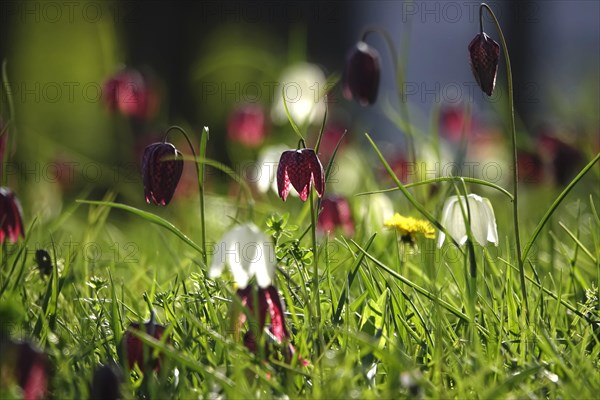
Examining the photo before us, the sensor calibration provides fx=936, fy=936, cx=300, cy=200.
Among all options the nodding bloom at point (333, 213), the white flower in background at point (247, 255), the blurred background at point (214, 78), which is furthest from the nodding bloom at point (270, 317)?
the blurred background at point (214, 78)

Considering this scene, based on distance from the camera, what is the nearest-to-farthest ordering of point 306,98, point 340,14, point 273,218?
point 273,218 < point 306,98 < point 340,14

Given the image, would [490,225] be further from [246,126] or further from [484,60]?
[246,126]

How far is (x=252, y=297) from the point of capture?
1113mm

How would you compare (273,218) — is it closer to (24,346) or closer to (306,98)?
(24,346)

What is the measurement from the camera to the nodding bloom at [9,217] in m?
1.54

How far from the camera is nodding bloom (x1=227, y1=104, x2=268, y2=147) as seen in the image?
3145 millimetres

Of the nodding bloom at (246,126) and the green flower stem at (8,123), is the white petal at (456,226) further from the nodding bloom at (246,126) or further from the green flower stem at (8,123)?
the nodding bloom at (246,126)

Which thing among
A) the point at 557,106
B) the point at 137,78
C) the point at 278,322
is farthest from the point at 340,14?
the point at 278,322

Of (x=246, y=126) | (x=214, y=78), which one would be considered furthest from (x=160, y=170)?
(x=214, y=78)

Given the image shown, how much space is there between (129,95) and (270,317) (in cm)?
199

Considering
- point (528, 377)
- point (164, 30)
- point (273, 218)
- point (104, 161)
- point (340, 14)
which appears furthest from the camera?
point (340, 14)

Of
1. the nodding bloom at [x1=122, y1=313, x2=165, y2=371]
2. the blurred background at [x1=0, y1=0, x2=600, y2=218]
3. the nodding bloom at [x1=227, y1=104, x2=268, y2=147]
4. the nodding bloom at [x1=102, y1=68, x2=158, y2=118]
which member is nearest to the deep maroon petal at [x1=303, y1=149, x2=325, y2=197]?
the nodding bloom at [x1=122, y1=313, x2=165, y2=371]

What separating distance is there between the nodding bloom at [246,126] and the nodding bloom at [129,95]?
305 millimetres

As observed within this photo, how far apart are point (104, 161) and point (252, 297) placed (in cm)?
529
